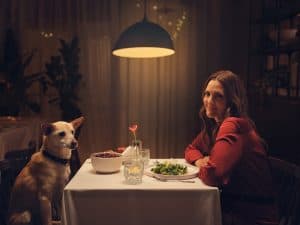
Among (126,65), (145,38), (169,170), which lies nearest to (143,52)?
(145,38)

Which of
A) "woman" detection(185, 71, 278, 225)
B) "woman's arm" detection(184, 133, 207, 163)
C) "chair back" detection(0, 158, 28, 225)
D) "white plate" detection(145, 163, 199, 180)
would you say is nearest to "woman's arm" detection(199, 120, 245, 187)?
"woman" detection(185, 71, 278, 225)

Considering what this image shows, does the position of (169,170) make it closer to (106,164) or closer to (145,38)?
(106,164)

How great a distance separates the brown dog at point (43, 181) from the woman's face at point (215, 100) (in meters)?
0.73

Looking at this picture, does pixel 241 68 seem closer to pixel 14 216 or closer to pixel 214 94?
pixel 214 94

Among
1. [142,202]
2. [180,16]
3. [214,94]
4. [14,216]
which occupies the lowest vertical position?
[14,216]

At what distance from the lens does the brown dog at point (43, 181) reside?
78.4 inches

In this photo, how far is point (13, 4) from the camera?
452 centimetres

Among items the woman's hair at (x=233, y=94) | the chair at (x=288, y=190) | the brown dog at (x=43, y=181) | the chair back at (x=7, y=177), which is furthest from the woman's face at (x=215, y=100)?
the chair back at (x=7, y=177)

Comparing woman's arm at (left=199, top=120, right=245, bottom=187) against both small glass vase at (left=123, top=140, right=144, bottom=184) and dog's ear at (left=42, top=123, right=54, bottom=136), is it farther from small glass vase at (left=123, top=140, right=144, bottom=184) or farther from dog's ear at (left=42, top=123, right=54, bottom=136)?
dog's ear at (left=42, top=123, right=54, bottom=136)

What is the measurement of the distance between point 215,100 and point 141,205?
0.65 metres

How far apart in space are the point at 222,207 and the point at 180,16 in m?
3.09

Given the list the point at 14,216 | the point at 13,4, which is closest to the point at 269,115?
the point at 14,216

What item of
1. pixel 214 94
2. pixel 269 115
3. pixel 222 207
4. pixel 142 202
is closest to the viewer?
pixel 142 202

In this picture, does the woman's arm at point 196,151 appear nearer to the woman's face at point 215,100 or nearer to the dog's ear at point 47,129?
the woman's face at point 215,100
